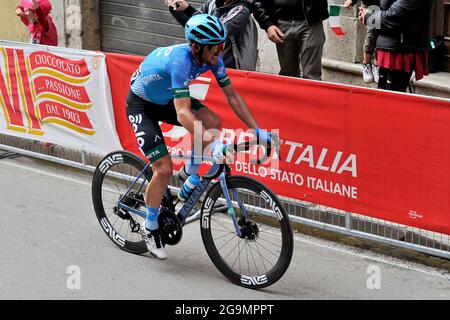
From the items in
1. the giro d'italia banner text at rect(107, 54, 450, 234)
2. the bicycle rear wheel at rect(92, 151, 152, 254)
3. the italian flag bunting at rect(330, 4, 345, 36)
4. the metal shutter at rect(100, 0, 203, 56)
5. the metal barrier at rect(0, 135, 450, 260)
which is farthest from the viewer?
the metal shutter at rect(100, 0, 203, 56)

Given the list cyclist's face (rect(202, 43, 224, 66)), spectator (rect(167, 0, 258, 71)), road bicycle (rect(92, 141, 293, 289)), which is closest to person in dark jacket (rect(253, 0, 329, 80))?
spectator (rect(167, 0, 258, 71))

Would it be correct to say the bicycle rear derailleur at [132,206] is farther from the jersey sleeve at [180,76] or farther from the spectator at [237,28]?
the spectator at [237,28]

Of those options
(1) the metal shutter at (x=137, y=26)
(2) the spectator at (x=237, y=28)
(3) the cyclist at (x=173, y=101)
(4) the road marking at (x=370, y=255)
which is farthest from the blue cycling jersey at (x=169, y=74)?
(1) the metal shutter at (x=137, y=26)

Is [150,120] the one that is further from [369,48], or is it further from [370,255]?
[369,48]

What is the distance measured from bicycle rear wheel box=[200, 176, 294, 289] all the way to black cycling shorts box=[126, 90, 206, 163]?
51 centimetres

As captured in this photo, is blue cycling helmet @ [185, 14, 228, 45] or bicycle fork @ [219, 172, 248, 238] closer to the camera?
blue cycling helmet @ [185, 14, 228, 45]

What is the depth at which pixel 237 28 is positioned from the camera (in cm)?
911

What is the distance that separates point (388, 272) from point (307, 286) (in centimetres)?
68

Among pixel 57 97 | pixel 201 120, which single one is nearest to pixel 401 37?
pixel 201 120

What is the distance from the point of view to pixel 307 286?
6.80 m

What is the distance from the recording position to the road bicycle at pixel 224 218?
6566 mm

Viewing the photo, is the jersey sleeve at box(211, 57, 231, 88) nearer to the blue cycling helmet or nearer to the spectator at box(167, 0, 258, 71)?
the blue cycling helmet

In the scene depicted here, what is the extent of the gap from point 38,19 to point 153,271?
199 inches

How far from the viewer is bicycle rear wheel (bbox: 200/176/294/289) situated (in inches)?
257
